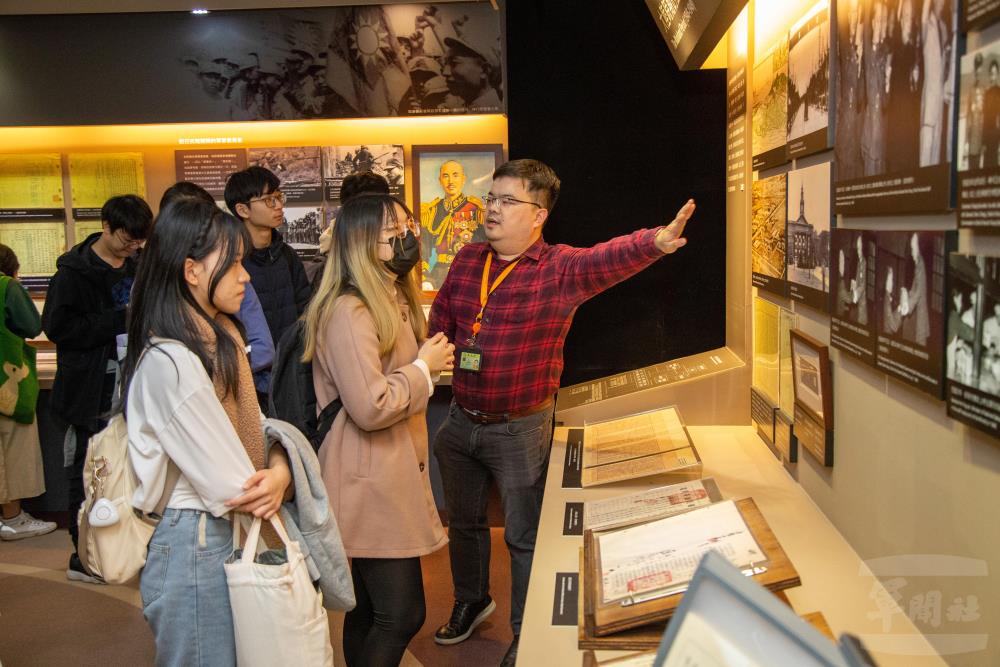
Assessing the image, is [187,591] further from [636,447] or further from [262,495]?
[636,447]

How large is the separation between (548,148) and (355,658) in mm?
2287

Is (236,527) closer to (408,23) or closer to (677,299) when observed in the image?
(677,299)

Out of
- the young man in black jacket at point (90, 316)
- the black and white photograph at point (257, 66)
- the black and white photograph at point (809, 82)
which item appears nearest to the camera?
A: the black and white photograph at point (809, 82)

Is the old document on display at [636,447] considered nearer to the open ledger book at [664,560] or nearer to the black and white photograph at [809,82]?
the open ledger book at [664,560]

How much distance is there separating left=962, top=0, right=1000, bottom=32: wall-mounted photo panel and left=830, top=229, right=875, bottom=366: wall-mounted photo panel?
531mm

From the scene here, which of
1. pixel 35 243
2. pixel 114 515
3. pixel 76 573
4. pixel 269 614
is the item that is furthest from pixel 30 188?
pixel 269 614

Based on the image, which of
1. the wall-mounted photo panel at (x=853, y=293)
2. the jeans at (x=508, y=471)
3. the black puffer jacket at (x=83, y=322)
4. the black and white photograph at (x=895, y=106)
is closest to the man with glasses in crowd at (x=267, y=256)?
the black puffer jacket at (x=83, y=322)

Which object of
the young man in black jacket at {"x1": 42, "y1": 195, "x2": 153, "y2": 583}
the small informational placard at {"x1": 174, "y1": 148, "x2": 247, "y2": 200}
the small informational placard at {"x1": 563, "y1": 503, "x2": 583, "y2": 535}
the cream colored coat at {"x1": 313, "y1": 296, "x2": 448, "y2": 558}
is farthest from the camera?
the small informational placard at {"x1": 174, "y1": 148, "x2": 247, "y2": 200}

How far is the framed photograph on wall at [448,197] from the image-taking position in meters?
5.89

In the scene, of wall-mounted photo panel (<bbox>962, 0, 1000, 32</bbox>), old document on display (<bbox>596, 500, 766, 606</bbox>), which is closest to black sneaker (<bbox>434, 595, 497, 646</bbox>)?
old document on display (<bbox>596, 500, 766, 606</bbox>)

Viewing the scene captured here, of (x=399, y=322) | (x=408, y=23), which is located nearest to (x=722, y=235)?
(x=399, y=322)

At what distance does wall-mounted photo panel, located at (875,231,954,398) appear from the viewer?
145 centimetres

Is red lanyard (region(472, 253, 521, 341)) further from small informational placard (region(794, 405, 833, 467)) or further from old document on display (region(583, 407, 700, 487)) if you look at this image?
small informational placard (region(794, 405, 833, 467))

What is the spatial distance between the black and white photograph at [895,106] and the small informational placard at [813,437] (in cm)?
56
